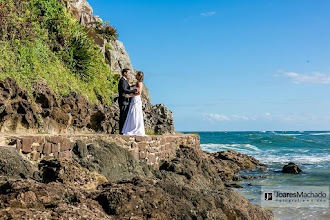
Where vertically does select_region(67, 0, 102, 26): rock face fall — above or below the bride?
above

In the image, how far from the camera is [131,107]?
1098 cm

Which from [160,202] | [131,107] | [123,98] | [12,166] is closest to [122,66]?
[123,98]

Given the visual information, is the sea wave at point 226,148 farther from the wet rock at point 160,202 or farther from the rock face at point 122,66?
the wet rock at point 160,202

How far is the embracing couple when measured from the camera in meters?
10.7

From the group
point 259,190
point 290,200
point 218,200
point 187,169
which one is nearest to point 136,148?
point 187,169

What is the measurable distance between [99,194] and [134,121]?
6.65 metres

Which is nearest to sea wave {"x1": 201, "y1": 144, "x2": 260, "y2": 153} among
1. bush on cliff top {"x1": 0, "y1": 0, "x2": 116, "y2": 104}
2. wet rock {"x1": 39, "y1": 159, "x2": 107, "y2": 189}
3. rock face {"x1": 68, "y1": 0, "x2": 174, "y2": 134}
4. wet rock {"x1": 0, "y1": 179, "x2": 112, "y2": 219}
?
rock face {"x1": 68, "y1": 0, "x2": 174, "y2": 134}

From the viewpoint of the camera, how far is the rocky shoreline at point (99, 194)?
11.1 ft

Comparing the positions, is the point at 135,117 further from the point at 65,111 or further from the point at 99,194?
the point at 99,194

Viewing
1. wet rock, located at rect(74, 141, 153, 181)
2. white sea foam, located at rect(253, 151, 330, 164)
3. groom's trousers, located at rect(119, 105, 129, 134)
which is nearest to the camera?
wet rock, located at rect(74, 141, 153, 181)

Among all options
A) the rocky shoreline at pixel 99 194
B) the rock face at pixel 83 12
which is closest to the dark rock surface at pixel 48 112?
the rocky shoreline at pixel 99 194

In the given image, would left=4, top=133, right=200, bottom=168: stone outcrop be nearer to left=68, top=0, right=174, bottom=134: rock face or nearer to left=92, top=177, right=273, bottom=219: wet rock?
left=92, top=177, right=273, bottom=219: wet rock

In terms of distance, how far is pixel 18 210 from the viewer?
10.3 feet

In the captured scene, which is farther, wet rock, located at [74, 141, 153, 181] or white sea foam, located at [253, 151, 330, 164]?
white sea foam, located at [253, 151, 330, 164]
